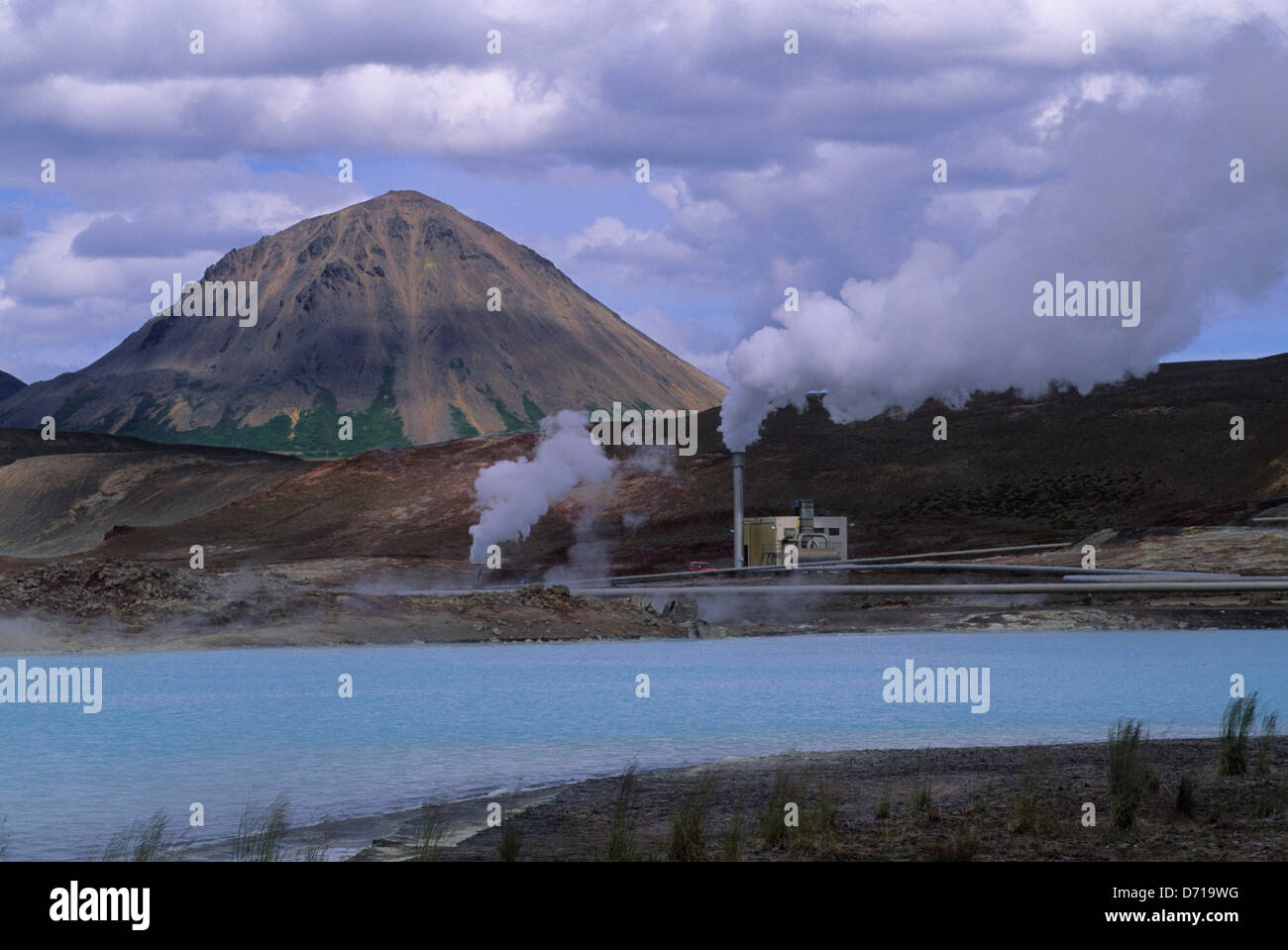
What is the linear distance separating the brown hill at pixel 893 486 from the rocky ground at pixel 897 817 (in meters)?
84.1

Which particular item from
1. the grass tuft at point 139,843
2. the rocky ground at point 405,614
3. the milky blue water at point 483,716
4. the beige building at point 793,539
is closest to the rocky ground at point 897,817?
the grass tuft at point 139,843

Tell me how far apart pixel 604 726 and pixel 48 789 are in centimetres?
1124

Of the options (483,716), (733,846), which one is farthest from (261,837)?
(483,716)

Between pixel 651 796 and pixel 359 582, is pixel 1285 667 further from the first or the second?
pixel 359 582

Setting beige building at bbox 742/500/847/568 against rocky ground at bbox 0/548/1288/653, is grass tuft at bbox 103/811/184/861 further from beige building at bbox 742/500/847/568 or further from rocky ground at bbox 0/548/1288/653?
beige building at bbox 742/500/847/568

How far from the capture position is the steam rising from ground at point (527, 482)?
97.8 m

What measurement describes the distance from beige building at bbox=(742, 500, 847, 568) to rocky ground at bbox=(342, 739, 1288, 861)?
67055 millimetres

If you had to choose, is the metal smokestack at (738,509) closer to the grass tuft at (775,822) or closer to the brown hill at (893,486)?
the brown hill at (893,486)

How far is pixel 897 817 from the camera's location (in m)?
14.8

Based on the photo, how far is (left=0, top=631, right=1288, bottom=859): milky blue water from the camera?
19.9 meters

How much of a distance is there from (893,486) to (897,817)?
384ft

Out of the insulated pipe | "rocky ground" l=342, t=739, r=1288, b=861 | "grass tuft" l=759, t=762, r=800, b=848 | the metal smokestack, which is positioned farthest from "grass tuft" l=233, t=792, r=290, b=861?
the metal smokestack

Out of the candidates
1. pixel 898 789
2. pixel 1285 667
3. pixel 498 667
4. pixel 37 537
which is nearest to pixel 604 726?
pixel 898 789
